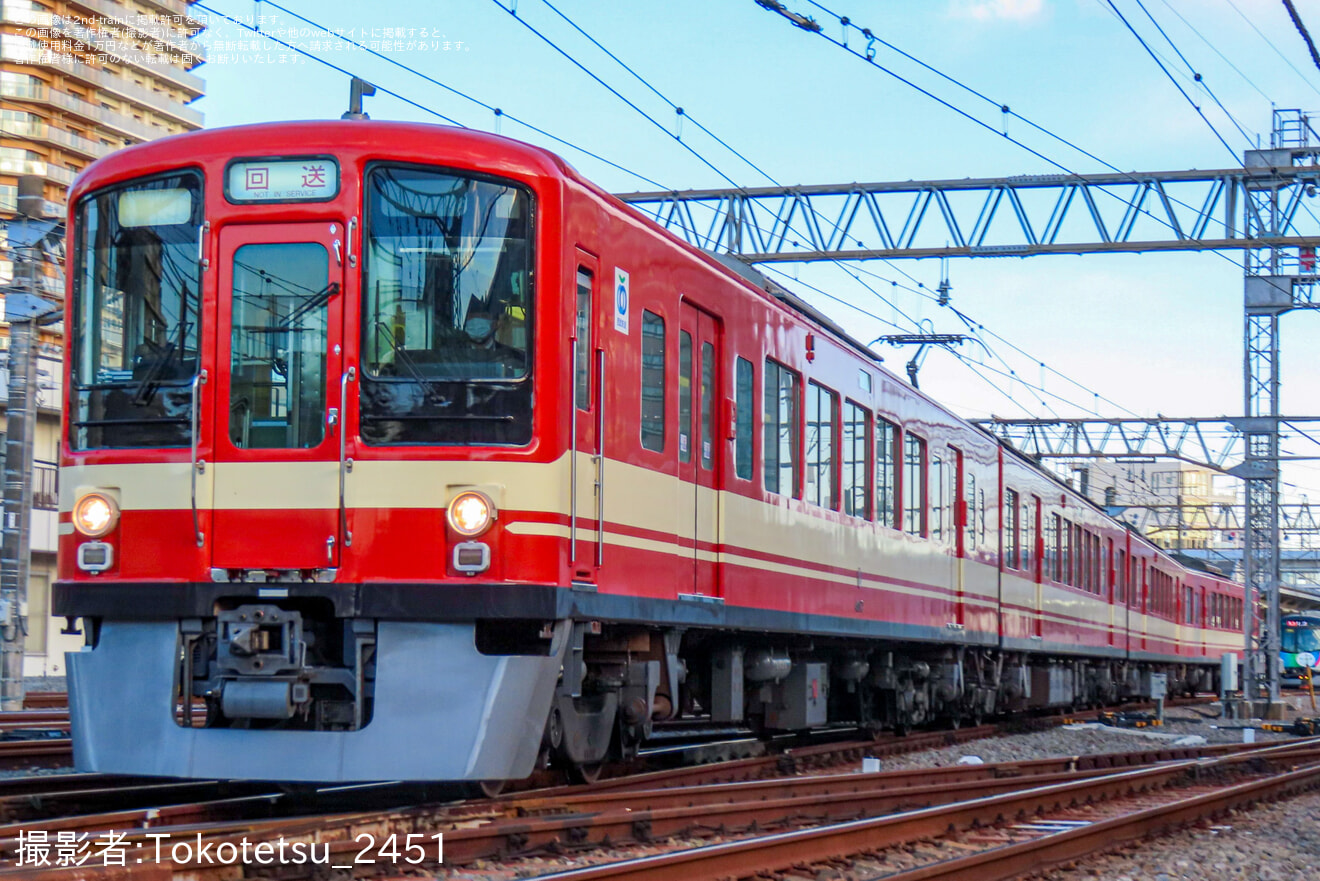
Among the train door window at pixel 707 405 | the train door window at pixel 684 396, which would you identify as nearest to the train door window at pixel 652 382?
the train door window at pixel 684 396

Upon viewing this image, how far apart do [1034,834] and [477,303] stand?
181 inches

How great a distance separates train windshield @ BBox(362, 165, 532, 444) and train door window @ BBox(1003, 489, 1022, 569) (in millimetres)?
12216

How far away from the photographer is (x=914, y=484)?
1538 cm

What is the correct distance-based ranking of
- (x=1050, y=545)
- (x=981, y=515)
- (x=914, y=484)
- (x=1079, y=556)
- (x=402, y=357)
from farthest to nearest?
(x=1079, y=556) < (x=1050, y=545) < (x=981, y=515) < (x=914, y=484) < (x=402, y=357)

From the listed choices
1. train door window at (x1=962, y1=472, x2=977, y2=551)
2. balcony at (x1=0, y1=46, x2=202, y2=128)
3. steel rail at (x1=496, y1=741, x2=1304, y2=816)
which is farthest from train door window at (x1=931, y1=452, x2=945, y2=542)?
balcony at (x1=0, y1=46, x2=202, y2=128)

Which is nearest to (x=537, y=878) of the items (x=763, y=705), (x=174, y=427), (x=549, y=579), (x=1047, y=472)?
(x=549, y=579)

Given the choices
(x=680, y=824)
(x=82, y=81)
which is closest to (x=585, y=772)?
(x=680, y=824)

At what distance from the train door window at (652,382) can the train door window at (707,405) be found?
696mm

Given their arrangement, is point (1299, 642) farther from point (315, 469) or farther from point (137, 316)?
point (137, 316)

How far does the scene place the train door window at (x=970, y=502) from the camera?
17.5m

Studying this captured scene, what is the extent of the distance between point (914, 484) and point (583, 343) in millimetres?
7432

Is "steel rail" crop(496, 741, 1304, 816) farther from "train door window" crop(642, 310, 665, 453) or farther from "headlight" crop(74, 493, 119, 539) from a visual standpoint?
"headlight" crop(74, 493, 119, 539)

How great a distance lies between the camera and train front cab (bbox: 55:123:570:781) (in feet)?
25.3

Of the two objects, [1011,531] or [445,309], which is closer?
[445,309]
